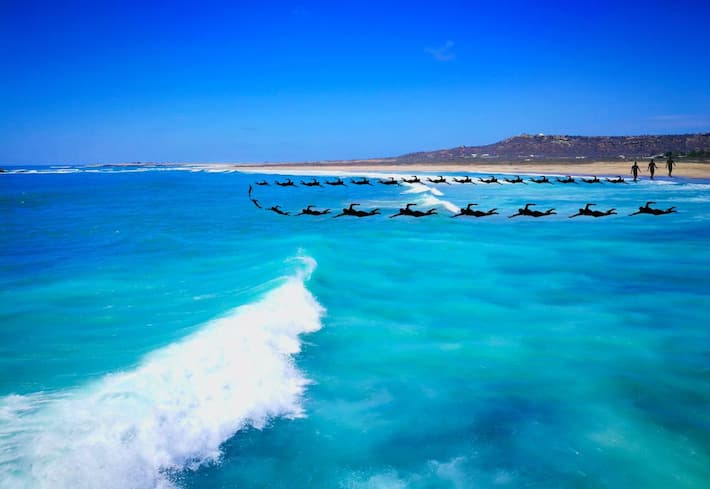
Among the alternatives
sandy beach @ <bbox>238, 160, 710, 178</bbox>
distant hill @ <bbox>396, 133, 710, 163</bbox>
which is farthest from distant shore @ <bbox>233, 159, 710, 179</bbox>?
distant hill @ <bbox>396, 133, 710, 163</bbox>

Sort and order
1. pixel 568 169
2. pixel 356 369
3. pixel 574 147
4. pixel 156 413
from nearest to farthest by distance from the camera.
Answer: pixel 156 413 → pixel 356 369 → pixel 568 169 → pixel 574 147

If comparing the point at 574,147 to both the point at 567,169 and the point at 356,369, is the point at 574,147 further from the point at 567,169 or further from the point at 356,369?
the point at 356,369

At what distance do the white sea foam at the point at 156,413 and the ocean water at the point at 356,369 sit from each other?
3 centimetres

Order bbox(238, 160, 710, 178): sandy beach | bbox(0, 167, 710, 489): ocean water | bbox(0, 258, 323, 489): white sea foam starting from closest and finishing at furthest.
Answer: bbox(0, 258, 323, 489): white sea foam, bbox(0, 167, 710, 489): ocean water, bbox(238, 160, 710, 178): sandy beach

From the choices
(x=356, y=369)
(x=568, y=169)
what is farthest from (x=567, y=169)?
(x=356, y=369)

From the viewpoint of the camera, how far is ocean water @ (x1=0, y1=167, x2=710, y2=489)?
5438mm

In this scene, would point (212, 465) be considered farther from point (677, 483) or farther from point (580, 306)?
point (580, 306)

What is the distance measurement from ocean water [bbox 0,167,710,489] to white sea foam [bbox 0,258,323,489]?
27 mm

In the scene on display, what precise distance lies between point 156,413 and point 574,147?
468ft

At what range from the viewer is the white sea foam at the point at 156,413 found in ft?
17.0

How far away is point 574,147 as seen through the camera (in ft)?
436

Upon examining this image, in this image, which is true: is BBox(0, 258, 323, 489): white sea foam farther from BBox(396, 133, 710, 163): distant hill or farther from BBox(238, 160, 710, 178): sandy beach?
BBox(396, 133, 710, 163): distant hill

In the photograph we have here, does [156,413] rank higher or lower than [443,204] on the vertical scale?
lower

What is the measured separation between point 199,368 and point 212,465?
2.37m
